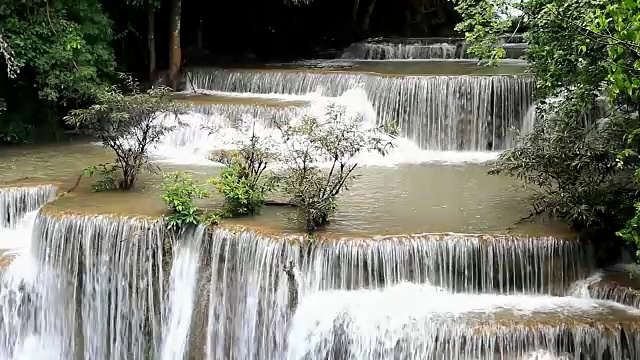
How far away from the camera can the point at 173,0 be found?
1630 centimetres

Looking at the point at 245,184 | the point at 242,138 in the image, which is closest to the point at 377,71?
the point at 242,138

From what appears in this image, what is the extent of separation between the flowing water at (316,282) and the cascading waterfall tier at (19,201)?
0.05ft

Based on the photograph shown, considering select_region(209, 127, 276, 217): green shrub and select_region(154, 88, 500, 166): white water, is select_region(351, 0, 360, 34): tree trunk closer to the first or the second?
select_region(154, 88, 500, 166): white water

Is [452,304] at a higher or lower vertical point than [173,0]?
lower

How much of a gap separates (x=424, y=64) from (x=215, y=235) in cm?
1119

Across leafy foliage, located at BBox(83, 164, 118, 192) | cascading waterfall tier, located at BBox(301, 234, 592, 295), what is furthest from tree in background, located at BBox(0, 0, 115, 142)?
cascading waterfall tier, located at BBox(301, 234, 592, 295)

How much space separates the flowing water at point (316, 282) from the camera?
295 inches

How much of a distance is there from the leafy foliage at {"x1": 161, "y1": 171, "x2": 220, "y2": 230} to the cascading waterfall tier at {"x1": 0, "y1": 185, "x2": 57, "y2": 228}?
2257 millimetres

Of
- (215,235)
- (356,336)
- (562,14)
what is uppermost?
(562,14)

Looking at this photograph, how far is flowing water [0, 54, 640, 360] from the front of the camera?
295 inches

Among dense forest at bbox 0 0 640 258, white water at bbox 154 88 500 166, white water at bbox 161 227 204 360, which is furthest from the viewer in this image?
white water at bbox 154 88 500 166

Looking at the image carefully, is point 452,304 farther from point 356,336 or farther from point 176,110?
point 176,110

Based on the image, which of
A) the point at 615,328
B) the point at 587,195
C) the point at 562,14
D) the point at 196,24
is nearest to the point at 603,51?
the point at 562,14

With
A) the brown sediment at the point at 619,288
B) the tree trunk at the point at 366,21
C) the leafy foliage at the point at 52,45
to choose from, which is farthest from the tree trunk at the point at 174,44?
the brown sediment at the point at 619,288
